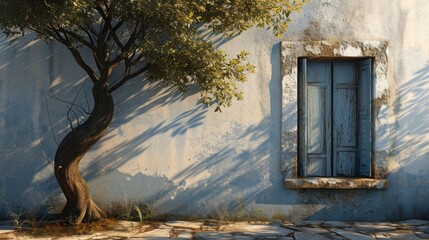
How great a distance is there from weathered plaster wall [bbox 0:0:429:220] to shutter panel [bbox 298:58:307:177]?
0.29 metres

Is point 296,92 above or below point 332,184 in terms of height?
above

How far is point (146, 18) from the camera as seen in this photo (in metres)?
4.50

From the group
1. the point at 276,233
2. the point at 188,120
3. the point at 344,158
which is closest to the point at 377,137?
the point at 344,158

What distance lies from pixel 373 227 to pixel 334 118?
1470mm

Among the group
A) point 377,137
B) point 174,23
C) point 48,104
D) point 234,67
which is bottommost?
point 377,137

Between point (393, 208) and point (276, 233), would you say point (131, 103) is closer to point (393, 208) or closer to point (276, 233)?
point (276, 233)

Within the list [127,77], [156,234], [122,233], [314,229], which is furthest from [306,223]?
[127,77]

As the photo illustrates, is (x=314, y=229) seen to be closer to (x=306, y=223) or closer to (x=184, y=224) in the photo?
(x=306, y=223)

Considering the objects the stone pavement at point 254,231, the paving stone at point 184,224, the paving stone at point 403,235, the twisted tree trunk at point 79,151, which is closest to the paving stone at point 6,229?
the stone pavement at point 254,231

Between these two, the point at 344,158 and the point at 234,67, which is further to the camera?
the point at 344,158

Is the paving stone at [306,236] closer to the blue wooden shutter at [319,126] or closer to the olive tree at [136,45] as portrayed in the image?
the blue wooden shutter at [319,126]

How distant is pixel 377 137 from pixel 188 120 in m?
2.43

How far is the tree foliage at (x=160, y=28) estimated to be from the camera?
14.0 ft

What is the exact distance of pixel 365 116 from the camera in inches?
229
